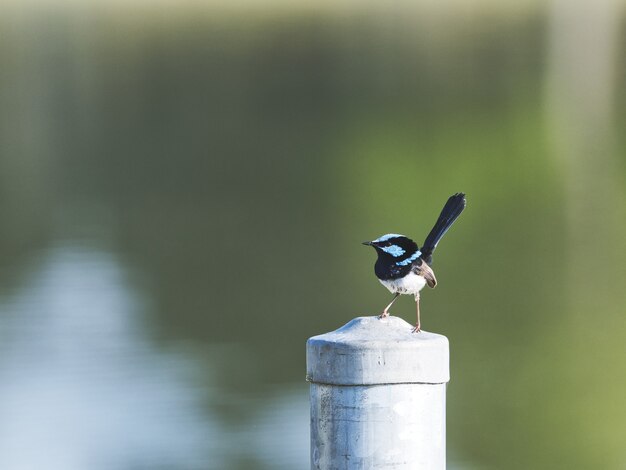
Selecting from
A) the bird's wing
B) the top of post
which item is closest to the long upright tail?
the bird's wing

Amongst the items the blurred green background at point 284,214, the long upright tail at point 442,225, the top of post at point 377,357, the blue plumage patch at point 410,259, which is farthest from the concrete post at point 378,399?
the blurred green background at point 284,214

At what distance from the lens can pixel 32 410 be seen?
7535 mm

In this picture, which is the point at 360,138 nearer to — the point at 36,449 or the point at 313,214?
the point at 313,214

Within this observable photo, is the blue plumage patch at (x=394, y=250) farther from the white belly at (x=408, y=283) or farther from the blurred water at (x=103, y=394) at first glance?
the blurred water at (x=103, y=394)

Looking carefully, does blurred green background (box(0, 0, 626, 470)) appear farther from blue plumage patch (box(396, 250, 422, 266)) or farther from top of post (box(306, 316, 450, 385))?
top of post (box(306, 316, 450, 385))

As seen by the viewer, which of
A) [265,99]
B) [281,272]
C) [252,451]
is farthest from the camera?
[265,99]

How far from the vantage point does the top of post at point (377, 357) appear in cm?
222

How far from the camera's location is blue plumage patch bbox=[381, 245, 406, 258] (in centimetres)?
297

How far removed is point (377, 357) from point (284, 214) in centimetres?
755

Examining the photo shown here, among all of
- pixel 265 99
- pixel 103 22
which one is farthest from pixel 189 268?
pixel 103 22

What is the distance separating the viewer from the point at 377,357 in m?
2.22

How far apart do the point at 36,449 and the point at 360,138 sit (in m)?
4.65

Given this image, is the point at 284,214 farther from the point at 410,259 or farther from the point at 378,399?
the point at 378,399

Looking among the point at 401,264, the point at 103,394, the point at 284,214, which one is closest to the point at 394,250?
the point at 401,264
